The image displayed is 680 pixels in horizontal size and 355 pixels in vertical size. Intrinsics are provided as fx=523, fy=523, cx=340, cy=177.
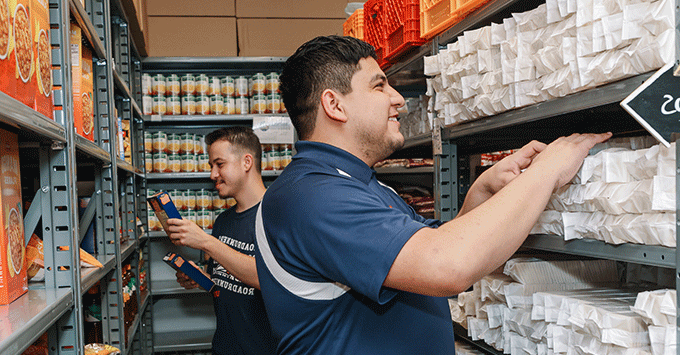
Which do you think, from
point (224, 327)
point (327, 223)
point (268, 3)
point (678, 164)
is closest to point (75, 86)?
point (327, 223)

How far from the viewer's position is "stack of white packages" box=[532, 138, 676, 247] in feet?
3.45

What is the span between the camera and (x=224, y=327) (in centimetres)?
270

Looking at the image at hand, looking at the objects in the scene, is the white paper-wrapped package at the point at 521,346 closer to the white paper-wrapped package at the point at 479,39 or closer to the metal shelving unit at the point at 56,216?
the white paper-wrapped package at the point at 479,39

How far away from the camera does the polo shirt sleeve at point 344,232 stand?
40.9 inches

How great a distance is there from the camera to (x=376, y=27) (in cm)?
270

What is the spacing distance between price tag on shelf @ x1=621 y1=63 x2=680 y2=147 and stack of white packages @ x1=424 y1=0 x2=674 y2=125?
4cm

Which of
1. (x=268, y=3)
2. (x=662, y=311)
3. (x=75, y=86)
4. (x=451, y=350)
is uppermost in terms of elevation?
(x=268, y=3)

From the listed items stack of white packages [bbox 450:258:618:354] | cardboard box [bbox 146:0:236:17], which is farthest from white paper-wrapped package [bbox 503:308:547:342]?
cardboard box [bbox 146:0:236:17]

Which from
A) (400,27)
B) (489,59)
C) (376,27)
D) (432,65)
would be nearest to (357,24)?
(376,27)

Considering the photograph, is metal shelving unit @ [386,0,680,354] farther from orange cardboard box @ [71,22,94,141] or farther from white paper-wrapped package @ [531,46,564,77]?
orange cardboard box @ [71,22,94,141]

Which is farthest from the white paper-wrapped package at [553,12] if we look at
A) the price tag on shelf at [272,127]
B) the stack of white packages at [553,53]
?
the price tag on shelf at [272,127]

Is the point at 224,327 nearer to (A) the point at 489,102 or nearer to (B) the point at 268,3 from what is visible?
(A) the point at 489,102

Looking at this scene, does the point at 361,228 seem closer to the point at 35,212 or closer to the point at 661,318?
the point at 661,318

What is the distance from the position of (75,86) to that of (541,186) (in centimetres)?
159
